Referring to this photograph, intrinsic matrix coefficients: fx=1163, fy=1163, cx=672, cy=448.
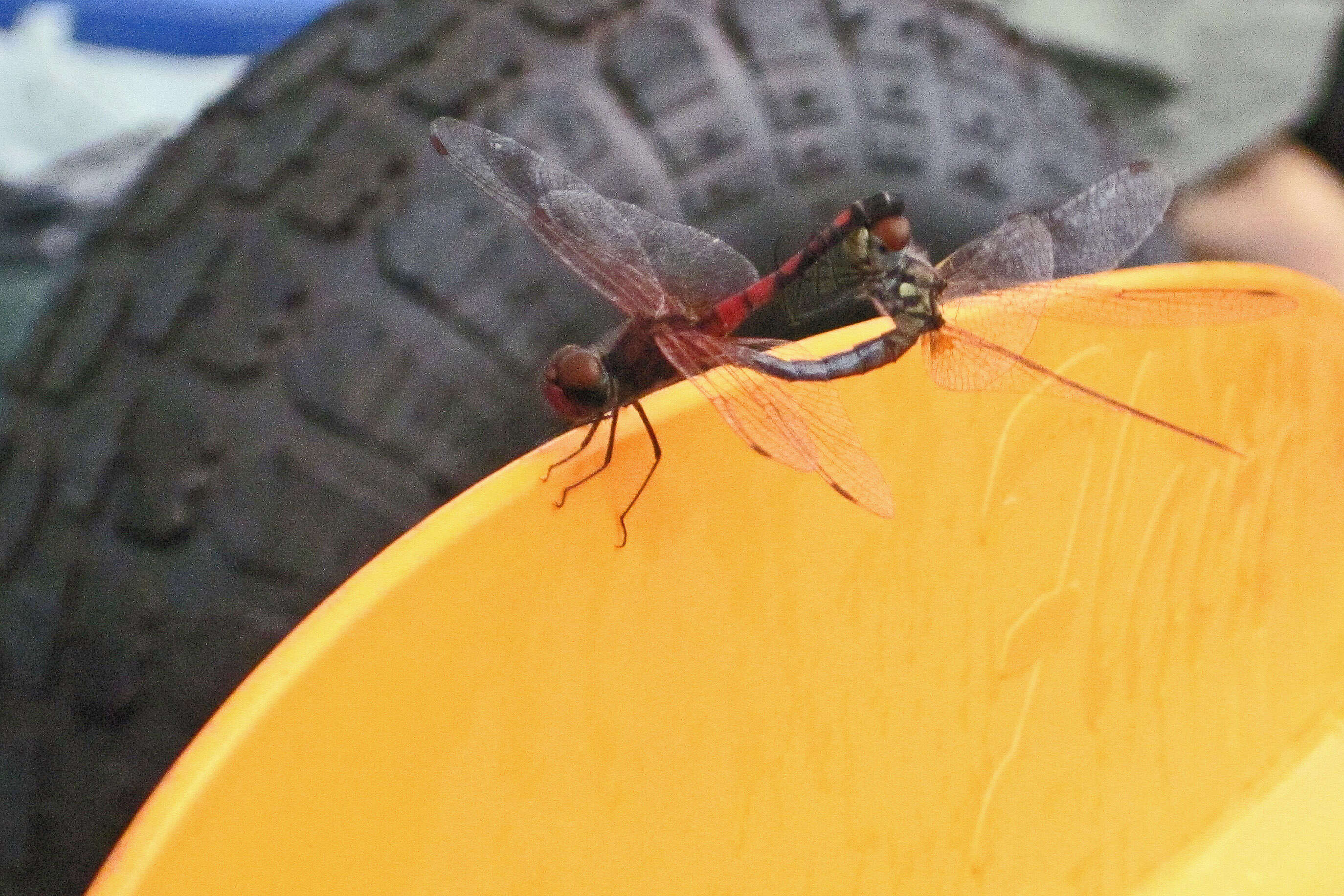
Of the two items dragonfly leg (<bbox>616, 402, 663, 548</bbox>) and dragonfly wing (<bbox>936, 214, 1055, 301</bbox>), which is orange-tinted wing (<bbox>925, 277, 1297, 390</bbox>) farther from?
dragonfly leg (<bbox>616, 402, 663, 548</bbox>)

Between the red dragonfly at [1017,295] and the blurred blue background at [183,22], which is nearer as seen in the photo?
the red dragonfly at [1017,295]

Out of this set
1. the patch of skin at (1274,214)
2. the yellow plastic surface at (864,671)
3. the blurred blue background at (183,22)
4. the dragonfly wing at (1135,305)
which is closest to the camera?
the yellow plastic surface at (864,671)

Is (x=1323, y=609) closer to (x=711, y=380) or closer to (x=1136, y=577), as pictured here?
(x=1136, y=577)

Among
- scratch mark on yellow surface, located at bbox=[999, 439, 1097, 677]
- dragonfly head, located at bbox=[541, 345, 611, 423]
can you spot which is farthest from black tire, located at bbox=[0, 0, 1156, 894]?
scratch mark on yellow surface, located at bbox=[999, 439, 1097, 677]

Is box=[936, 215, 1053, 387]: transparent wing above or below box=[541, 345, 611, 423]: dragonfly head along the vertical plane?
above

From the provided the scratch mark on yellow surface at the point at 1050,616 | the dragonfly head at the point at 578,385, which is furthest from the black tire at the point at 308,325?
the scratch mark on yellow surface at the point at 1050,616

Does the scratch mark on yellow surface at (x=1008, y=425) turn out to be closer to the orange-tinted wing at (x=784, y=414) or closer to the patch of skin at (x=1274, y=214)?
the orange-tinted wing at (x=784, y=414)

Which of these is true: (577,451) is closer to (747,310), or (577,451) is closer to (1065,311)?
(747,310)

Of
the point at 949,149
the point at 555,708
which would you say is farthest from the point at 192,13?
the point at 555,708
